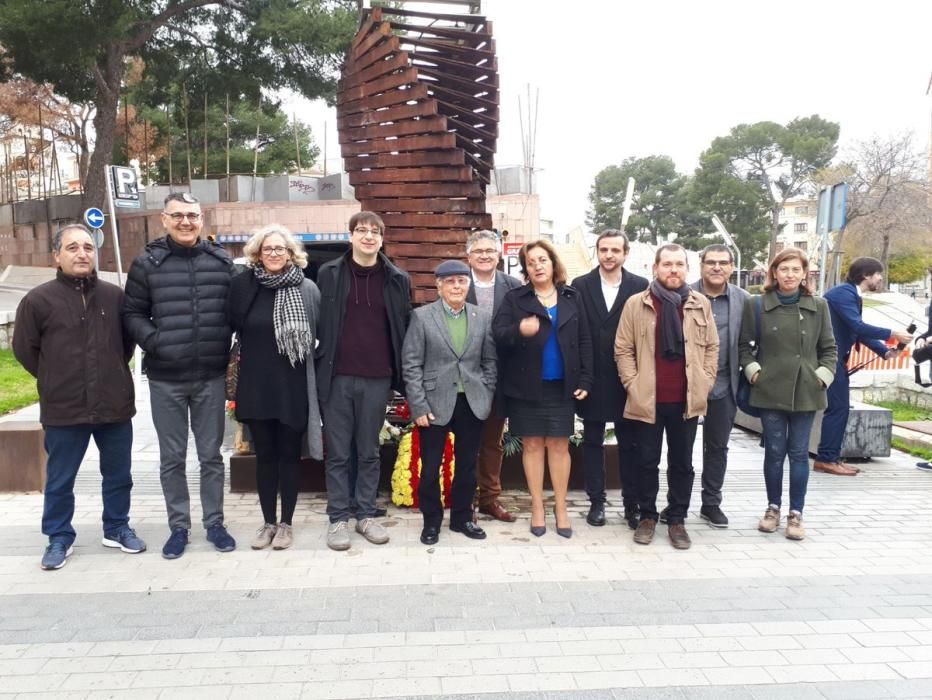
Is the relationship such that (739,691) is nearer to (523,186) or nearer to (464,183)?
(464,183)

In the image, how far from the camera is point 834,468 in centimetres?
609

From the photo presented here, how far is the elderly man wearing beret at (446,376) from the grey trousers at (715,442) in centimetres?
142

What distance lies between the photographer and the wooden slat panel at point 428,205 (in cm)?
570

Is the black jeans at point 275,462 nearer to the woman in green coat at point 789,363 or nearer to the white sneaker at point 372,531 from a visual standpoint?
the white sneaker at point 372,531

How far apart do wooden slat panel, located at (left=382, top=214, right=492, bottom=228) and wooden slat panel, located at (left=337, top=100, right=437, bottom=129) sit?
76cm

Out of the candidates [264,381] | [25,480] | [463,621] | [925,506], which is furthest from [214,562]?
[925,506]

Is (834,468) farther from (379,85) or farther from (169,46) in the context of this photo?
(169,46)

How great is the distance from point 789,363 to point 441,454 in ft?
7.05

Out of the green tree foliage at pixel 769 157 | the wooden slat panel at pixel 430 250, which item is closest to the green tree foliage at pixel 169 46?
the wooden slat panel at pixel 430 250

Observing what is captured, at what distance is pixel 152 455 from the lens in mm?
6516

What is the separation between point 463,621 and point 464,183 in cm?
351

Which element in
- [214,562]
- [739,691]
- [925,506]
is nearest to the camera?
[739,691]

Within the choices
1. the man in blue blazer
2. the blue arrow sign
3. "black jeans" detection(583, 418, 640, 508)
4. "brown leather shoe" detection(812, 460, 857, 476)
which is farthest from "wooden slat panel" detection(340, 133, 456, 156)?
the blue arrow sign

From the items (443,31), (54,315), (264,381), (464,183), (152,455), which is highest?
(443,31)
